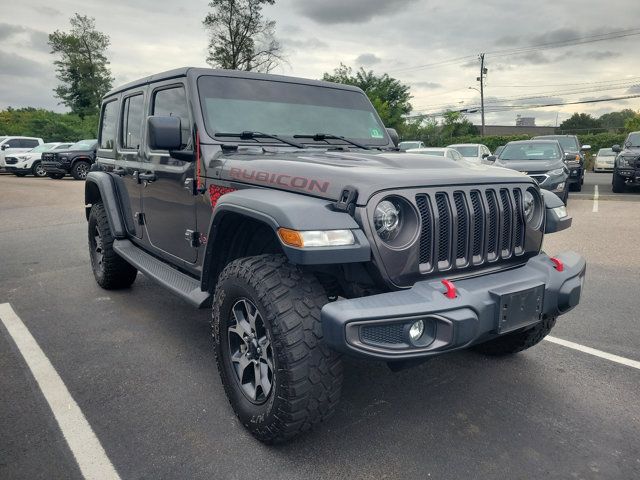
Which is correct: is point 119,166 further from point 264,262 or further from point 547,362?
point 547,362

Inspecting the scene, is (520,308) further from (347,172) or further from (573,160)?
(573,160)

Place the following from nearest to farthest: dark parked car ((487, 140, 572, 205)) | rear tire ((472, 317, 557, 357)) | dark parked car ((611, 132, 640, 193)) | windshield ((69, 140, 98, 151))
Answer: rear tire ((472, 317, 557, 357)), dark parked car ((487, 140, 572, 205)), dark parked car ((611, 132, 640, 193)), windshield ((69, 140, 98, 151))

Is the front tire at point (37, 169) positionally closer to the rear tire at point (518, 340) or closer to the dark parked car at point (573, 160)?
the dark parked car at point (573, 160)

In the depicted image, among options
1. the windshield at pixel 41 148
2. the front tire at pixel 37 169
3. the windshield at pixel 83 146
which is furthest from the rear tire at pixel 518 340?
the windshield at pixel 41 148

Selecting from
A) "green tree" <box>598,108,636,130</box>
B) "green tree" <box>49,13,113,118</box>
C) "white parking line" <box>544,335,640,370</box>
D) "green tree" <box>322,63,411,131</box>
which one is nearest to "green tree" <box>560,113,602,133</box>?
"green tree" <box>598,108,636,130</box>

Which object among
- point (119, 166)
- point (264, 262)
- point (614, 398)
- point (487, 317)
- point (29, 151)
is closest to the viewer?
point (487, 317)

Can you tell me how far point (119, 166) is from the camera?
4.59 meters

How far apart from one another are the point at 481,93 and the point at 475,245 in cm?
5095

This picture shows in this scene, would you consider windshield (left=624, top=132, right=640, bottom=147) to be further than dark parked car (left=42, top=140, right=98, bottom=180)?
No

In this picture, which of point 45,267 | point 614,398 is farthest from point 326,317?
point 45,267

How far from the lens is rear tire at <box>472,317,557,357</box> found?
10.6 feet

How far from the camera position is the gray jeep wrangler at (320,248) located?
217cm

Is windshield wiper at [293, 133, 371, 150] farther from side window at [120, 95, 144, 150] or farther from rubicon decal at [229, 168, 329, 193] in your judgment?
side window at [120, 95, 144, 150]

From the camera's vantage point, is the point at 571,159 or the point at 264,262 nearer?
the point at 264,262
